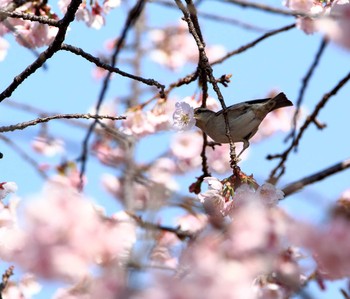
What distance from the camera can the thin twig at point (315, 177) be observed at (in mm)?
3535

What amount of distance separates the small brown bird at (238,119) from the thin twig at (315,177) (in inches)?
12.6

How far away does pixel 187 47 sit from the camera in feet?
26.9

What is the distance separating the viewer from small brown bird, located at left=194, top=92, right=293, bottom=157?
3.54 meters

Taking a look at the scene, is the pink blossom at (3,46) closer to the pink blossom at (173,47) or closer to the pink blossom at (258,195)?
the pink blossom at (258,195)

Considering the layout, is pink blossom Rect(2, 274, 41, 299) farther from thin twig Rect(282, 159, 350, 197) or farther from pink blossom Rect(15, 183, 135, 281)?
pink blossom Rect(15, 183, 135, 281)

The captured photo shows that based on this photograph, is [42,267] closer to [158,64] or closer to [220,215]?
[220,215]

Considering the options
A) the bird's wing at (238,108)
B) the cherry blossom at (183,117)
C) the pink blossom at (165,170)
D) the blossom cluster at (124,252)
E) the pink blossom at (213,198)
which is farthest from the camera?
the pink blossom at (165,170)

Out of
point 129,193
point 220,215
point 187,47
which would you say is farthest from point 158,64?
point 220,215

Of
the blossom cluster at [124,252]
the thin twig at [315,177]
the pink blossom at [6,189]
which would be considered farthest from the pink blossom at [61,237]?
the thin twig at [315,177]

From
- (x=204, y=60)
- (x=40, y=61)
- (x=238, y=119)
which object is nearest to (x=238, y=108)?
(x=238, y=119)

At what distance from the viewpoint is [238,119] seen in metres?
3.60

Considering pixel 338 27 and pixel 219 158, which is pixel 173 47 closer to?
pixel 219 158

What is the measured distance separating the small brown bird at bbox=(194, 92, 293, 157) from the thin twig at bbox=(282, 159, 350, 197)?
32 cm

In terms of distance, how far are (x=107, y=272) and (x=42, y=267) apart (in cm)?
14
